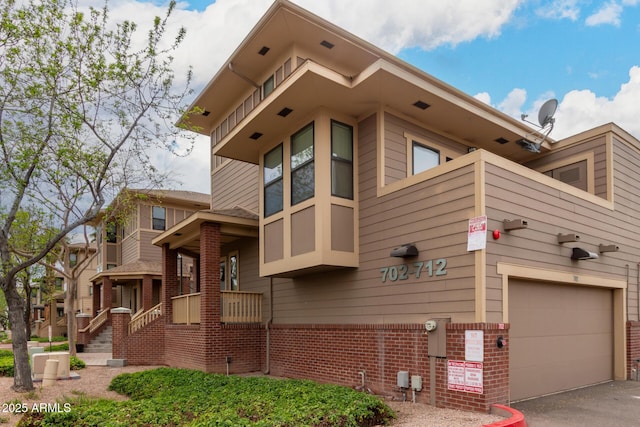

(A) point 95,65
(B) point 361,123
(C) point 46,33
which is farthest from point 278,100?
(C) point 46,33

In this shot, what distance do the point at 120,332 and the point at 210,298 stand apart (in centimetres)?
488

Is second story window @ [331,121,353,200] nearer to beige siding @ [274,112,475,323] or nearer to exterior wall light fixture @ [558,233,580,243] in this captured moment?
beige siding @ [274,112,475,323]

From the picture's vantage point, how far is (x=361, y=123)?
1066 cm

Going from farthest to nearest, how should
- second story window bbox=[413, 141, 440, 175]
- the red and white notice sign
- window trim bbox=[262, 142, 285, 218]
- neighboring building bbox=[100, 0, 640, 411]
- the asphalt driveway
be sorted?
1. window trim bbox=[262, 142, 285, 218]
2. second story window bbox=[413, 141, 440, 175]
3. neighboring building bbox=[100, 0, 640, 411]
4. the red and white notice sign
5. the asphalt driveway

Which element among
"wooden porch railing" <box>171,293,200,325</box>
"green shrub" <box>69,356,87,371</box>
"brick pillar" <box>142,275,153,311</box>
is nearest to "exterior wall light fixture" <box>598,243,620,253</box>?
"wooden porch railing" <box>171,293,200,325</box>

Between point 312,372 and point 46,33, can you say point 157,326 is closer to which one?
point 312,372

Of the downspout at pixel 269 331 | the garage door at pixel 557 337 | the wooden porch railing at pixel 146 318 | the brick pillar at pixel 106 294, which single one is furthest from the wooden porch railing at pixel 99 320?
the garage door at pixel 557 337

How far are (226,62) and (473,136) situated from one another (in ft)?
23.0

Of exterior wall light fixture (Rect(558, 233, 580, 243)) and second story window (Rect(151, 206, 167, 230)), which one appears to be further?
second story window (Rect(151, 206, 167, 230))

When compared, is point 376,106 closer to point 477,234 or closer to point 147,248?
point 477,234

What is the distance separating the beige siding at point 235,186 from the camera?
14.8 m

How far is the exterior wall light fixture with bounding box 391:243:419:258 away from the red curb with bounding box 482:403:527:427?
2.69 metres

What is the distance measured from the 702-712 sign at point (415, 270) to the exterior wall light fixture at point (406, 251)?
20 centimetres

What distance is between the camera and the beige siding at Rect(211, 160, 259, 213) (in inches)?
583
